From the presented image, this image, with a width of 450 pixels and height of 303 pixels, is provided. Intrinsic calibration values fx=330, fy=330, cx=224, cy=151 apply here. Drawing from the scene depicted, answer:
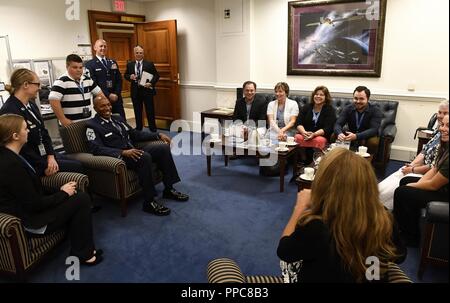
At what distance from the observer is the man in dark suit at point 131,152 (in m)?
2.91

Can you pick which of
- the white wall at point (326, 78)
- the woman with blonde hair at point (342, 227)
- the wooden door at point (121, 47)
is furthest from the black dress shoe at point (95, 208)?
the wooden door at point (121, 47)

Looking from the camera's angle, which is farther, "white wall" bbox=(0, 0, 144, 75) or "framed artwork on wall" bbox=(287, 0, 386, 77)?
"white wall" bbox=(0, 0, 144, 75)

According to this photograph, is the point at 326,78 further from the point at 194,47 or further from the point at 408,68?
the point at 194,47

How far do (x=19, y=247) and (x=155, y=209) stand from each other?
3.85ft

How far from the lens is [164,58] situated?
588 cm

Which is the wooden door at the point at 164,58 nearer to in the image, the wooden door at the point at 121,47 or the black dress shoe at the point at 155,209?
the wooden door at the point at 121,47

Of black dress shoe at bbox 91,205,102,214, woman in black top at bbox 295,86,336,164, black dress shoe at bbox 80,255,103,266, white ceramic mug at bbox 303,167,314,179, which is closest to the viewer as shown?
black dress shoe at bbox 80,255,103,266

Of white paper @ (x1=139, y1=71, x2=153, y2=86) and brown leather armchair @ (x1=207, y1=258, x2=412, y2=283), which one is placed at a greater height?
white paper @ (x1=139, y1=71, x2=153, y2=86)

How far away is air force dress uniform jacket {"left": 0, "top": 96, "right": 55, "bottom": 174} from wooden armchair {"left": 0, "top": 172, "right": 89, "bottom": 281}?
0.64 metres

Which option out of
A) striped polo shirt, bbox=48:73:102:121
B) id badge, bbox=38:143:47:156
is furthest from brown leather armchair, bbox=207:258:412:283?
striped polo shirt, bbox=48:73:102:121

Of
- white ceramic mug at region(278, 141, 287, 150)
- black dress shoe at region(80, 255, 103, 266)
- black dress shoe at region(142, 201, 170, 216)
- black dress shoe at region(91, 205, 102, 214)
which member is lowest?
black dress shoe at region(80, 255, 103, 266)

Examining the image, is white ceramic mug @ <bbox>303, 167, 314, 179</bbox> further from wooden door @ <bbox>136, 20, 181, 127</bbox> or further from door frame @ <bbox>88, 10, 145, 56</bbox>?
door frame @ <bbox>88, 10, 145, 56</bbox>

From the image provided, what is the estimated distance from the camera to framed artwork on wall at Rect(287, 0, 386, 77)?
4066 millimetres

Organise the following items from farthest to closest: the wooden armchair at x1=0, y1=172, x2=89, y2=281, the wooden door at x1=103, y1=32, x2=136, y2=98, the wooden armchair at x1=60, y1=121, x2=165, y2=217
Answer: the wooden door at x1=103, y1=32, x2=136, y2=98
the wooden armchair at x1=60, y1=121, x2=165, y2=217
the wooden armchair at x1=0, y1=172, x2=89, y2=281
